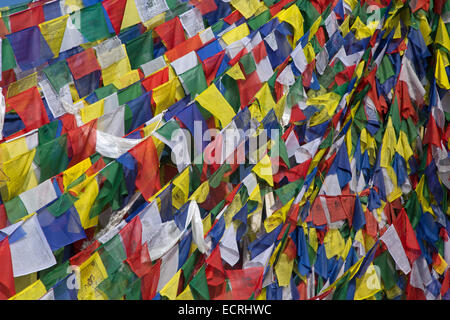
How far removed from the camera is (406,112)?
565cm

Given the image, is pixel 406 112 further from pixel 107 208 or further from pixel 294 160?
pixel 107 208

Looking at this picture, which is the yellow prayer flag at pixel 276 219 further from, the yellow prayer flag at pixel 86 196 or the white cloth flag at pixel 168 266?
the yellow prayer flag at pixel 86 196

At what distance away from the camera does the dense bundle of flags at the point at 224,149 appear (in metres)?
3.71

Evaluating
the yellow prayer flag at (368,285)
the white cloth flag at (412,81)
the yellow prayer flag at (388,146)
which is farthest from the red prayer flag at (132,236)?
the white cloth flag at (412,81)

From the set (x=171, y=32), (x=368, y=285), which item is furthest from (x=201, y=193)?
(x=171, y=32)

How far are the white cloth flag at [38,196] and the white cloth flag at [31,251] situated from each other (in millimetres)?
427

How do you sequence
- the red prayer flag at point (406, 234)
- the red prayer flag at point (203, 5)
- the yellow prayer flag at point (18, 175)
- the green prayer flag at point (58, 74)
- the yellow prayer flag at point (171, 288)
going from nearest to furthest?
1. the yellow prayer flag at point (171, 288)
2. the yellow prayer flag at point (18, 175)
3. the green prayer flag at point (58, 74)
4. the red prayer flag at point (406, 234)
5. the red prayer flag at point (203, 5)

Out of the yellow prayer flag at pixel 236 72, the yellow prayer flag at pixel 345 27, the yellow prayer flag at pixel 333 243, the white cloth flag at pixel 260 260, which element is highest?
the yellow prayer flag at pixel 236 72

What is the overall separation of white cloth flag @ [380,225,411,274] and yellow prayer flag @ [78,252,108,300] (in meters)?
2.59

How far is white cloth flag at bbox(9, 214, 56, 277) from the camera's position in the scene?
339 centimetres

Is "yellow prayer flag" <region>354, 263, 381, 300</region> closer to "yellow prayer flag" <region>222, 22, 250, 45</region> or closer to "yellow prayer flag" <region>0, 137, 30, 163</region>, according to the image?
"yellow prayer flag" <region>222, 22, 250, 45</region>
